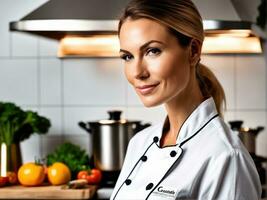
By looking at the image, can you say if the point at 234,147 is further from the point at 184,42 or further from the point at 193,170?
Result: the point at 184,42

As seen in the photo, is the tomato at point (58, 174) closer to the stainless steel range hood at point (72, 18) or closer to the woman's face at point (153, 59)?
the stainless steel range hood at point (72, 18)

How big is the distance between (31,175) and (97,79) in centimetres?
50

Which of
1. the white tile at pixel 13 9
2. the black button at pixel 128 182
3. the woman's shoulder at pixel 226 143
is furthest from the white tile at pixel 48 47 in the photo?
the woman's shoulder at pixel 226 143

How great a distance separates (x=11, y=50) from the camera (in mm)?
2172

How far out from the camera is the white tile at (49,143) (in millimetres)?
2186

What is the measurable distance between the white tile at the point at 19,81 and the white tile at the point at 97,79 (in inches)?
4.7

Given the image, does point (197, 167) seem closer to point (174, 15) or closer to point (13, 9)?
point (174, 15)

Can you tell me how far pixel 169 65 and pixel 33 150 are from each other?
4.52ft

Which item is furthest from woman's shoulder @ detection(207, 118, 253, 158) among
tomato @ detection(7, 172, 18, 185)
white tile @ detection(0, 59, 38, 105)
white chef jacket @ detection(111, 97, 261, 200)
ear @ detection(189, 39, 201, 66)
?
white tile @ detection(0, 59, 38, 105)

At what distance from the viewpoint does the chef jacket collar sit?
94 cm

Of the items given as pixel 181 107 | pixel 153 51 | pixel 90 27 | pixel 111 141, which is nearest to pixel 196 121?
pixel 181 107

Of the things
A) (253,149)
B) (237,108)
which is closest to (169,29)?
(253,149)

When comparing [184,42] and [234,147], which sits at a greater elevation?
[184,42]

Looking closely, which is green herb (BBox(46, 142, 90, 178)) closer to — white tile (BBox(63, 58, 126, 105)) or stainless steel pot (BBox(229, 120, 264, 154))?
white tile (BBox(63, 58, 126, 105))
